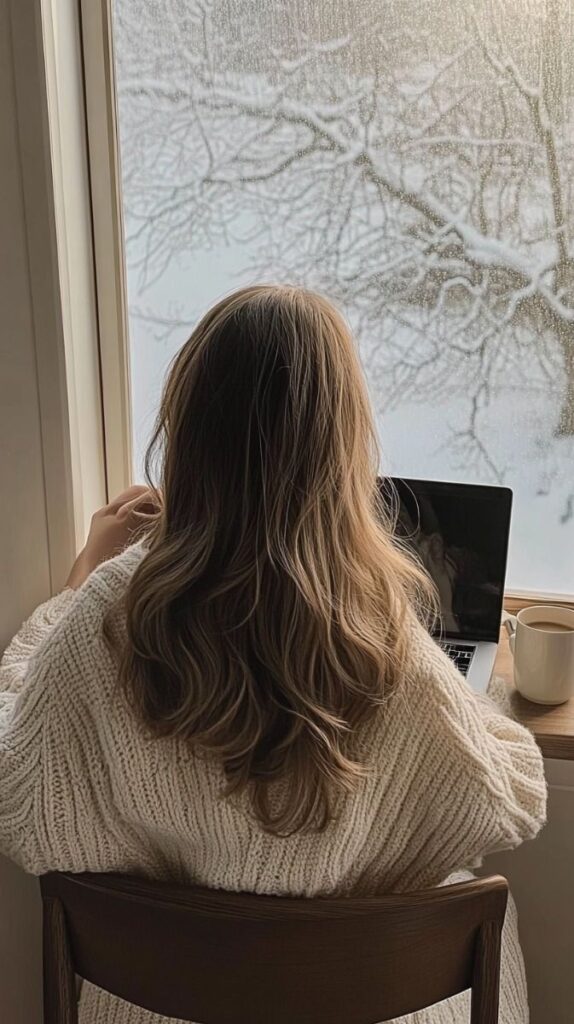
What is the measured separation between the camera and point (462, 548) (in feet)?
4.19

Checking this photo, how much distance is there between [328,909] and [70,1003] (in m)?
0.28

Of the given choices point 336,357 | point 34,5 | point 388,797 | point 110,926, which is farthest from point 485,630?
point 34,5

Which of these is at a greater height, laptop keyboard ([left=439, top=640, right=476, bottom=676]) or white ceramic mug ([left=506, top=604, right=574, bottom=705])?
white ceramic mug ([left=506, top=604, right=574, bottom=705])

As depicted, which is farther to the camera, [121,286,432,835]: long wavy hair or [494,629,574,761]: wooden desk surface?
[494,629,574,761]: wooden desk surface

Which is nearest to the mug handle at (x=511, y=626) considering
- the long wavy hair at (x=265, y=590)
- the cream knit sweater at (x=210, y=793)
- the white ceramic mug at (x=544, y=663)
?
the white ceramic mug at (x=544, y=663)

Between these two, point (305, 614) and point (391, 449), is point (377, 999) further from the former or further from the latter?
point (391, 449)

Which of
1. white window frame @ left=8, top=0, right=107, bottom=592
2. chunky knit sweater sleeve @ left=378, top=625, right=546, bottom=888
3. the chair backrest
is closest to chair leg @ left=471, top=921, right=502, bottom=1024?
the chair backrest

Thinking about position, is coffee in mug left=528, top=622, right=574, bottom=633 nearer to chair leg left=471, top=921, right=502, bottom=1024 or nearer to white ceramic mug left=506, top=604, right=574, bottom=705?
white ceramic mug left=506, top=604, right=574, bottom=705

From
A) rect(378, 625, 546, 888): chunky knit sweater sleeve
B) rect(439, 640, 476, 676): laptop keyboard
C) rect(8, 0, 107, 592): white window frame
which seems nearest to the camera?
rect(378, 625, 546, 888): chunky knit sweater sleeve

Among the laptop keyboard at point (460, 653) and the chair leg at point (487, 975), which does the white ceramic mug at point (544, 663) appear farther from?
the chair leg at point (487, 975)

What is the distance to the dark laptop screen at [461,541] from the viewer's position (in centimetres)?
126

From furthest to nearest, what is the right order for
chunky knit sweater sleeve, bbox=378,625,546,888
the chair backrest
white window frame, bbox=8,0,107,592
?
white window frame, bbox=8,0,107,592 < chunky knit sweater sleeve, bbox=378,625,546,888 < the chair backrest

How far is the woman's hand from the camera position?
120cm

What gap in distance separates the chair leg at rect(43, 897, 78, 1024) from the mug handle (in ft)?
2.09
